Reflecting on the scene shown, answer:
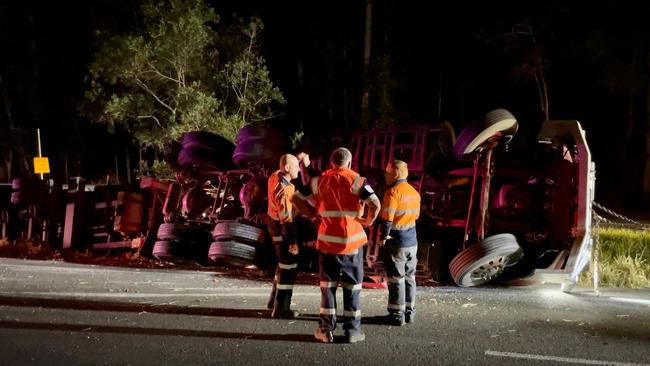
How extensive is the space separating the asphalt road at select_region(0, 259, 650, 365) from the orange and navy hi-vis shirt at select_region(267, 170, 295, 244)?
835mm

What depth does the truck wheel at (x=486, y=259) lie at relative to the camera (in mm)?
7301

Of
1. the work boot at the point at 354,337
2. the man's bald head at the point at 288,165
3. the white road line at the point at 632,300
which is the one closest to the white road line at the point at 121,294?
the man's bald head at the point at 288,165

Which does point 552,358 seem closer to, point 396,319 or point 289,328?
point 396,319

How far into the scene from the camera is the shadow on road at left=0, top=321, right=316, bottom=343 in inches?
239

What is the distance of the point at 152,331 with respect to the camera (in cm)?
630

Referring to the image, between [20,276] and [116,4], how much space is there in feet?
44.5

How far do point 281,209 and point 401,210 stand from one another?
3.78ft

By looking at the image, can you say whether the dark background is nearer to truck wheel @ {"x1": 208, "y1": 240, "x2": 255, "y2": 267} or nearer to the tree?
the tree

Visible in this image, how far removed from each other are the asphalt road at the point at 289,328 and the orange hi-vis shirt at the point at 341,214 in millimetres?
837

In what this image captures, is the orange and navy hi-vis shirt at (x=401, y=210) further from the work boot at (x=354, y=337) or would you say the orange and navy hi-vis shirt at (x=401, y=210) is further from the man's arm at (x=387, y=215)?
the work boot at (x=354, y=337)

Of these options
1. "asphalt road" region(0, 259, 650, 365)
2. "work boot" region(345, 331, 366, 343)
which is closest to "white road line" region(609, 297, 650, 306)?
"asphalt road" region(0, 259, 650, 365)

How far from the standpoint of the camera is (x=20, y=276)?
32.7ft

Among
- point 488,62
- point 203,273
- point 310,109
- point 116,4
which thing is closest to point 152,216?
point 203,273

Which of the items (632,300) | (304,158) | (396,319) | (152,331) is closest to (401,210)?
(396,319)
